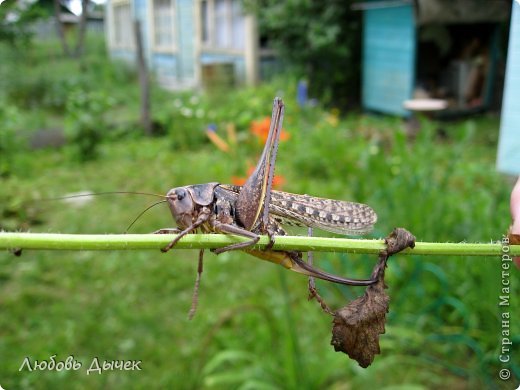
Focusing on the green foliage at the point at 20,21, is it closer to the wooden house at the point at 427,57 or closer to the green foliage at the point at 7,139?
the green foliage at the point at 7,139

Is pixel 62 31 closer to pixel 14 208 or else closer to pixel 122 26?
pixel 122 26

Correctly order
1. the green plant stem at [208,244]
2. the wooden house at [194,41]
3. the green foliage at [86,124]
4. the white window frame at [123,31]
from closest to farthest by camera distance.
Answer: the green plant stem at [208,244] → the green foliage at [86,124] → the wooden house at [194,41] → the white window frame at [123,31]

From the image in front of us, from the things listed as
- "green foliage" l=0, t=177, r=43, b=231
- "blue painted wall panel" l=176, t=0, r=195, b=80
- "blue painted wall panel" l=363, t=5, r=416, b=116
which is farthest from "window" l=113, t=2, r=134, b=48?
"green foliage" l=0, t=177, r=43, b=231

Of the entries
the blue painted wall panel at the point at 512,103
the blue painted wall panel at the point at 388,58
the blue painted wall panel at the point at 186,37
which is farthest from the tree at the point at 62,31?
the blue painted wall panel at the point at 512,103

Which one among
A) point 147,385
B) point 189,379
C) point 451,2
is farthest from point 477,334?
point 451,2

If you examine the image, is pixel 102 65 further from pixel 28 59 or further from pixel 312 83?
pixel 312 83

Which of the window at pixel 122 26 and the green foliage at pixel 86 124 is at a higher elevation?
the window at pixel 122 26
